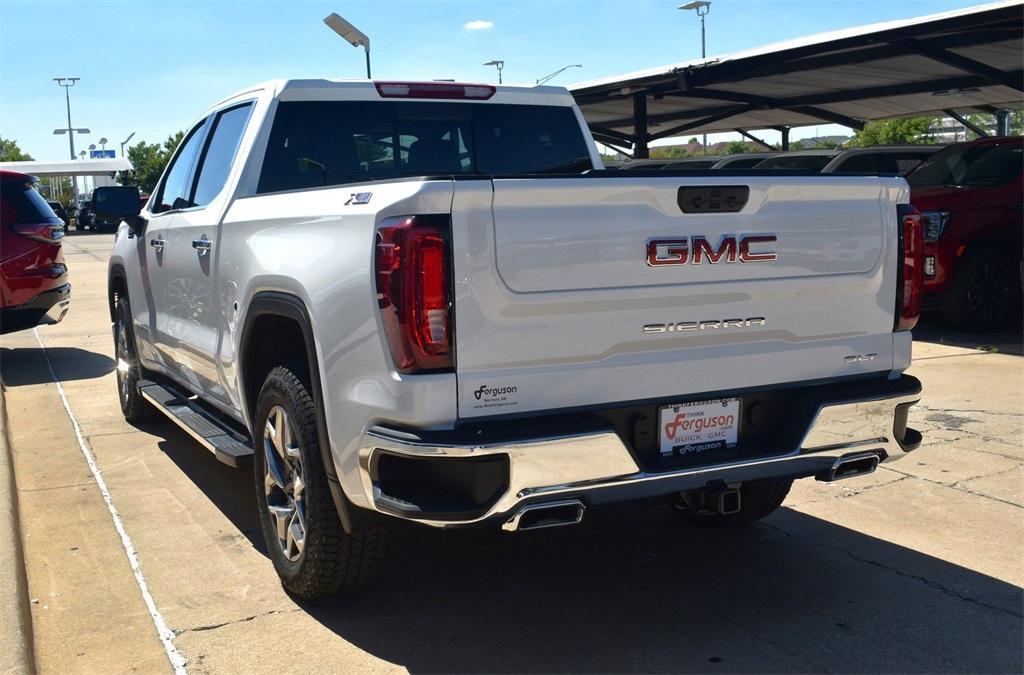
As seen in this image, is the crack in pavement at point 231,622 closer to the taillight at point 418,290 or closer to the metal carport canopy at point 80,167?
the taillight at point 418,290

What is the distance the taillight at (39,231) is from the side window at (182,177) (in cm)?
405

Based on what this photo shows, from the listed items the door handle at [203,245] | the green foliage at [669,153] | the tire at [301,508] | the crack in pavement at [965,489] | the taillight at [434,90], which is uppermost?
the green foliage at [669,153]

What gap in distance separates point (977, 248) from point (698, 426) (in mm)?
8208

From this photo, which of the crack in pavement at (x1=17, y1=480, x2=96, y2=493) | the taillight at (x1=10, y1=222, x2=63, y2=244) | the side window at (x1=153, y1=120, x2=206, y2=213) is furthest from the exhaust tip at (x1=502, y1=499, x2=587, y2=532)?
the taillight at (x1=10, y1=222, x2=63, y2=244)

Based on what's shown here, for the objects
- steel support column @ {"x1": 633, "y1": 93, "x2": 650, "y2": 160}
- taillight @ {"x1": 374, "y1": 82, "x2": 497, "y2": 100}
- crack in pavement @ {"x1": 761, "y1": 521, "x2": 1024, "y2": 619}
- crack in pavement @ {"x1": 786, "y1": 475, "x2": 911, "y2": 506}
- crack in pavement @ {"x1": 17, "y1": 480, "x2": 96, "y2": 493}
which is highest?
steel support column @ {"x1": 633, "y1": 93, "x2": 650, "y2": 160}

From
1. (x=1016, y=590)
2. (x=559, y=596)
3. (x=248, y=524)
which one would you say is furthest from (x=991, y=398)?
(x=248, y=524)

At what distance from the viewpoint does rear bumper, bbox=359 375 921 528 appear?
126 inches

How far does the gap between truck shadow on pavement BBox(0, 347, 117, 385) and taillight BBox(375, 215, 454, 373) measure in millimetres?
7263

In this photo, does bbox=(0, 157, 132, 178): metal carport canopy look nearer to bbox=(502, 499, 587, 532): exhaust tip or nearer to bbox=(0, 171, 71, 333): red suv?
bbox=(0, 171, 71, 333): red suv

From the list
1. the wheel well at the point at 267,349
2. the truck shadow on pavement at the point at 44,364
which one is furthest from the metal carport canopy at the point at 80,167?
the wheel well at the point at 267,349

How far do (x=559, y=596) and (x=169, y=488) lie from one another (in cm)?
268

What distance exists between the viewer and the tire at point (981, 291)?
10.6m

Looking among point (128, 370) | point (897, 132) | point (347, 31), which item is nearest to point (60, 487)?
point (128, 370)

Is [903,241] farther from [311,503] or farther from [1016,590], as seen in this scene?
[311,503]
